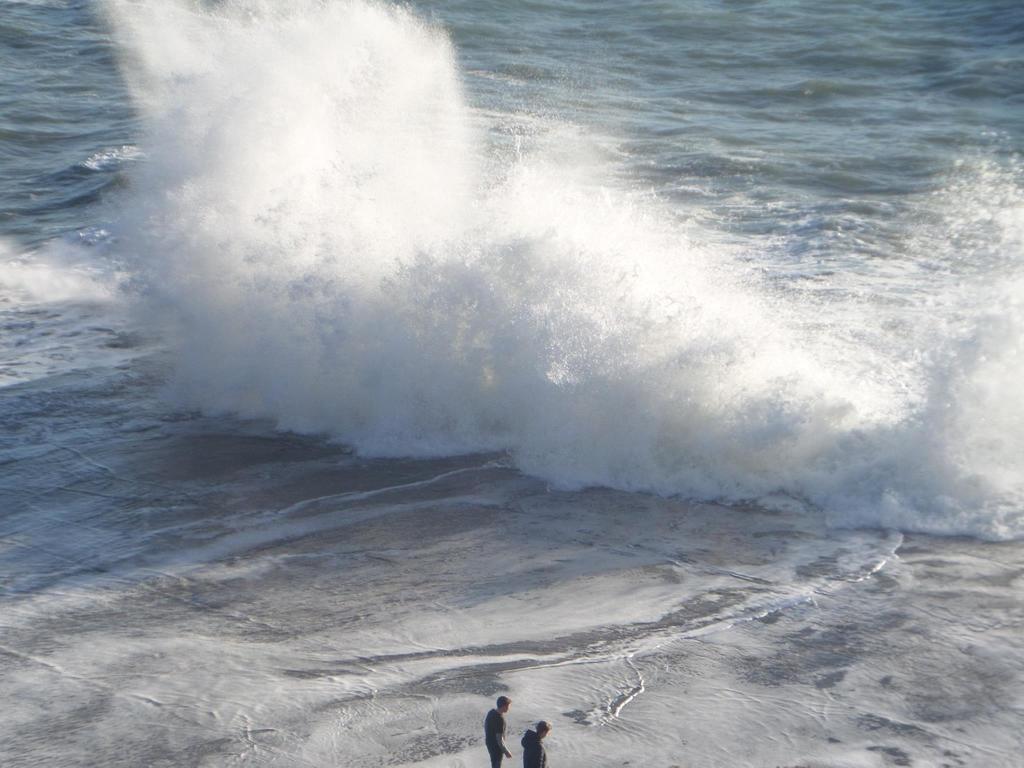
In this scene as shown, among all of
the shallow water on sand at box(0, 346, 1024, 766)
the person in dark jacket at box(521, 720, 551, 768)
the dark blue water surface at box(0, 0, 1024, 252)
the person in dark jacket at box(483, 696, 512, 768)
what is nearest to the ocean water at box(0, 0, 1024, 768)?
the shallow water on sand at box(0, 346, 1024, 766)

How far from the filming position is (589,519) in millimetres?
11164

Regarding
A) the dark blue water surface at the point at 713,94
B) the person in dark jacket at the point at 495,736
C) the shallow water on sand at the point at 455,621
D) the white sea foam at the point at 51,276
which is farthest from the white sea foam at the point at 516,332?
the person in dark jacket at the point at 495,736

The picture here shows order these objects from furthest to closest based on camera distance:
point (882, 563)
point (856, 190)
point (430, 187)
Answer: point (856, 190)
point (430, 187)
point (882, 563)

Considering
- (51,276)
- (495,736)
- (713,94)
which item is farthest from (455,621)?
Answer: (713,94)

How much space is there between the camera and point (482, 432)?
42.5 ft

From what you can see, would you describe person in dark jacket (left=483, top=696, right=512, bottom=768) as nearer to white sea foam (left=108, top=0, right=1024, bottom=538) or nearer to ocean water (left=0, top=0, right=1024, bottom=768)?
ocean water (left=0, top=0, right=1024, bottom=768)

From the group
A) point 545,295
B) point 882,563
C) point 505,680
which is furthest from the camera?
point 545,295

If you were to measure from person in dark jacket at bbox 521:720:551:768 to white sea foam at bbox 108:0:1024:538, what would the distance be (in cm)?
491

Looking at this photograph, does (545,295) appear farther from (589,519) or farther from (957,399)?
(957,399)

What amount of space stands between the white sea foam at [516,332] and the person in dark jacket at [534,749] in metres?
4.91

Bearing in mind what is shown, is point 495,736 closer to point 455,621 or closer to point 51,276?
point 455,621

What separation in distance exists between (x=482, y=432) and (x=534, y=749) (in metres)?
6.16

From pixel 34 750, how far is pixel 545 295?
7163 millimetres

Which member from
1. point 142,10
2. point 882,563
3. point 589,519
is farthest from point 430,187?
point 142,10
